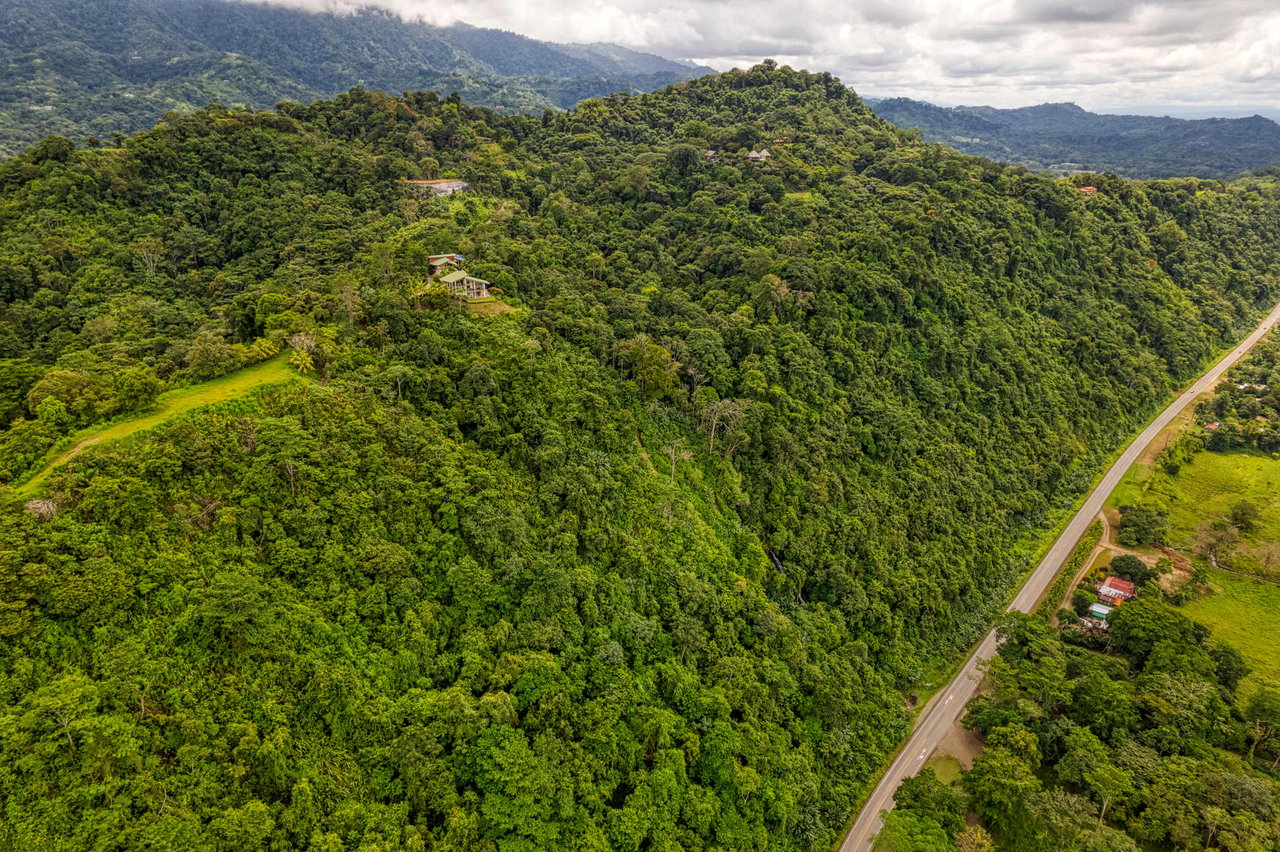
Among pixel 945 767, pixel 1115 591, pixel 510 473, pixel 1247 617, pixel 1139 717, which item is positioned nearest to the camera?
pixel 510 473

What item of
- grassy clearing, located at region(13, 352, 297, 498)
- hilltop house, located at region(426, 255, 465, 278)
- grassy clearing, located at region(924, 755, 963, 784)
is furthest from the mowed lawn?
grassy clearing, located at region(13, 352, 297, 498)

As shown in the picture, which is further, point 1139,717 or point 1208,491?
point 1208,491

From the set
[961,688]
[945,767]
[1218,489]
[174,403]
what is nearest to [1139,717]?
[961,688]

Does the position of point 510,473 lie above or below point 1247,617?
above

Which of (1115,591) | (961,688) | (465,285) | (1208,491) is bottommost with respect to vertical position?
(961,688)

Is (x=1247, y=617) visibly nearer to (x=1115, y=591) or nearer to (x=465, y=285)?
(x=1115, y=591)

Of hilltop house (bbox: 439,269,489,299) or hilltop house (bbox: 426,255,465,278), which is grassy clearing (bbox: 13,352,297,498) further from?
hilltop house (bbox: 426,255,465,278)

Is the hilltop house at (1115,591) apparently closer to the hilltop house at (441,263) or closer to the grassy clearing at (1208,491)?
the grassy clearing at (1208,491)

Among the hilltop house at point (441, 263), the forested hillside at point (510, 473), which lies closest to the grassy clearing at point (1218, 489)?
the forested hillside at point (510, 473)
